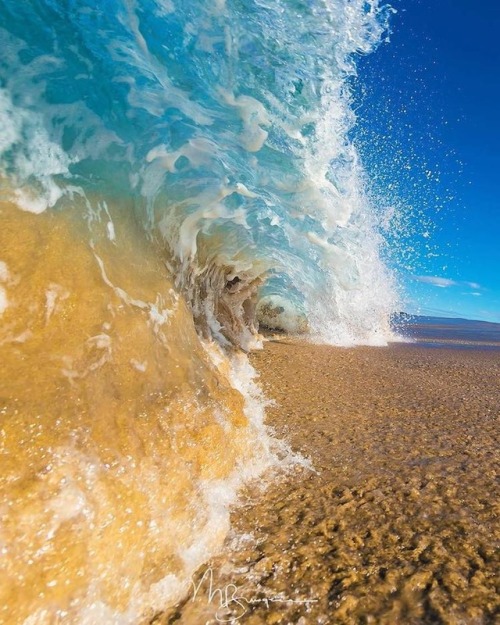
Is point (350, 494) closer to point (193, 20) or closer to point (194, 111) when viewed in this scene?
point (194, 111)

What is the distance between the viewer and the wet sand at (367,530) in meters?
1.31

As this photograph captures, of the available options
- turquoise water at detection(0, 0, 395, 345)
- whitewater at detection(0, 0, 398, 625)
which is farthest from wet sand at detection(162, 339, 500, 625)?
turquoise water at detection(0, 0, 395, 345)

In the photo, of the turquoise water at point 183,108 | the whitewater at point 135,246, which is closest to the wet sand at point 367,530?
the whitewater at point 135,246

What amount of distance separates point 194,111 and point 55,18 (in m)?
1.01

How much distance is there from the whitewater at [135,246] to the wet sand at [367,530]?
0.58ft

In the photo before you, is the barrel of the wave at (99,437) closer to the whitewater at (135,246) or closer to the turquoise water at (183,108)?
the whitewater at (135,246)

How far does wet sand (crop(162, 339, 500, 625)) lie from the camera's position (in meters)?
1.31

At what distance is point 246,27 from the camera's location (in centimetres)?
276

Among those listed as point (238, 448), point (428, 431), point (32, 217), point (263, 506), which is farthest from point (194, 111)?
point (428, 431)

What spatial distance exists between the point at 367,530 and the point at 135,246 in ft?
6.61

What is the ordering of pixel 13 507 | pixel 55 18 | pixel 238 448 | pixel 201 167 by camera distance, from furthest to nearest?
pixel 201 167 → pixel 55 18 → pixel 238 448 → pixel 13 507

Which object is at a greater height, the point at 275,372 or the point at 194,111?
the point at 194,111

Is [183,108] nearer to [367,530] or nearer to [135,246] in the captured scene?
[135,246]

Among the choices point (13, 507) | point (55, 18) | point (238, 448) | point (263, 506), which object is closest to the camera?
point (13, 507)
